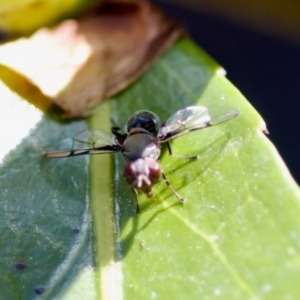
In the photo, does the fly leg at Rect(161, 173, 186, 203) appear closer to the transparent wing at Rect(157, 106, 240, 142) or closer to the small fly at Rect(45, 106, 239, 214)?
the small fly at Rect(45, 106, 239, 214)

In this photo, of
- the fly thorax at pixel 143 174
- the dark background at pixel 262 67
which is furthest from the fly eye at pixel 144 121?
the dark background at pixel 262 67

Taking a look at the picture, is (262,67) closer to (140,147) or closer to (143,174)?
(140,147)

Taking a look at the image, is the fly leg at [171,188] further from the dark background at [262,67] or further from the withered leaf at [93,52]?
the dark background at [262,67]

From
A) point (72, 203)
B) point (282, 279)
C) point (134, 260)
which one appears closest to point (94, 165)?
point (72, 203)

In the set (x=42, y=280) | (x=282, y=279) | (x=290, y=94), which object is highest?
(x=282, y=279)

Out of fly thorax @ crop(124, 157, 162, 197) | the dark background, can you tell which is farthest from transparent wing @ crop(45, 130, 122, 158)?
the dark background

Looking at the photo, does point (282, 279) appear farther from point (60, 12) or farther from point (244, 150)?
point (60, 12)

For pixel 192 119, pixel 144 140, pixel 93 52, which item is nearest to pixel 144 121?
pixel 144 140
